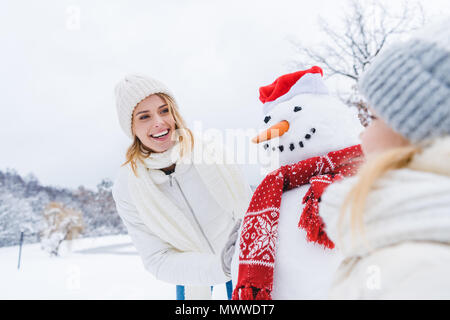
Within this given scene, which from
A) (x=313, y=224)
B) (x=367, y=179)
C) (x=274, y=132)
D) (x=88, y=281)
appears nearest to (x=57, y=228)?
(x=88, y=281)

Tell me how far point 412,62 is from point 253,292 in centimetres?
72

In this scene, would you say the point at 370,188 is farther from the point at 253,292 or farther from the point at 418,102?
the point at 253,292

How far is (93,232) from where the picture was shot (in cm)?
1628

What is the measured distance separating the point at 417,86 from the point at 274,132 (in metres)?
0.56

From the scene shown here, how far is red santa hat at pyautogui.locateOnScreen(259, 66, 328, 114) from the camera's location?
1183 mm

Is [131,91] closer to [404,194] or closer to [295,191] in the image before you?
[295,191]

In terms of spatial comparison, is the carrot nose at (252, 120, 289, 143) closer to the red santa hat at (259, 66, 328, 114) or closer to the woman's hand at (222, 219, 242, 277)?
the red santa hat at (259, 66, 328, 114)

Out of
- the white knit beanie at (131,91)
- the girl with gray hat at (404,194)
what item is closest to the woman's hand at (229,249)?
the girl with gray hat at (404,194)

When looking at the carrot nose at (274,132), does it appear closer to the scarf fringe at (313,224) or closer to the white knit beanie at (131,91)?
the scarf fringe at (313,224)

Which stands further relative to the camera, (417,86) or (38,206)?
(38,206)

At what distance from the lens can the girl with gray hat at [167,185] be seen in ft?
5.47

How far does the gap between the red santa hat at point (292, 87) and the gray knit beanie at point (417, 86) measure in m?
0.51

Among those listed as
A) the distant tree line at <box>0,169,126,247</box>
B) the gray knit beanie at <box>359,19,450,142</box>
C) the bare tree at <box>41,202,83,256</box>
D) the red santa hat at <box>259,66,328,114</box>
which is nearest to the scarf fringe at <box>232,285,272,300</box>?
Result: the gray knit beanie at <box>359,19,450,142</box>

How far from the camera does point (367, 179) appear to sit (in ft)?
1.82
